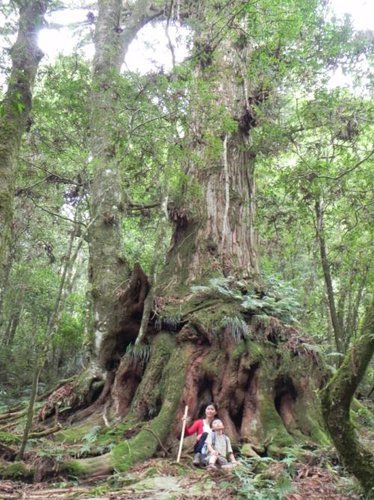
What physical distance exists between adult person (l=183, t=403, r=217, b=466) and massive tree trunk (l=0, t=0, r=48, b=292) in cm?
333

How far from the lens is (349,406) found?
3.60m

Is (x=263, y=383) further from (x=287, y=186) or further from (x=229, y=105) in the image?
(x=229, y=105)

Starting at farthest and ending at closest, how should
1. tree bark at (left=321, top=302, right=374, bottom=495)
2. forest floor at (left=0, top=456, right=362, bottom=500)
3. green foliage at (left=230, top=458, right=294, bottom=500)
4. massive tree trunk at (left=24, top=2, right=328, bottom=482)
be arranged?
massive tree trunk at (left=24, top=2, right=328, bottom=482) < forest floor at (left=0, top=456, right=362, bottom=500) < green foliage at (left=230, top=458, right=294, bottom=500) < tree bark at (left=321, top=302, right=374, bottom=495)

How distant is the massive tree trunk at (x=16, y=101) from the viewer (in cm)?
527

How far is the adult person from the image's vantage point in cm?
589

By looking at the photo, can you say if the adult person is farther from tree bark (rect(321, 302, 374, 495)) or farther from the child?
tree bark (rect(321, 302, 374, 495))

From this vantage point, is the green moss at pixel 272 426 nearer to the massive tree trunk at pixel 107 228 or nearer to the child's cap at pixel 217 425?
the child's cap at pixel 217 425

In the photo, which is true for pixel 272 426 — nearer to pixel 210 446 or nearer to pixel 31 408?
pixel 210 446

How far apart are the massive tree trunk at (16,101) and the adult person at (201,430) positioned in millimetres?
3329

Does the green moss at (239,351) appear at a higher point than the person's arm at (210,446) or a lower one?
higher

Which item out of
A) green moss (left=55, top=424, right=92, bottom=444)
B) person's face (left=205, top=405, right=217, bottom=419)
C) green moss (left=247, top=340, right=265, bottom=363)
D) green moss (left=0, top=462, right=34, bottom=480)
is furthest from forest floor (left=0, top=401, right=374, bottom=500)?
green moss (left=247, top=340, right=265, bottom=363)

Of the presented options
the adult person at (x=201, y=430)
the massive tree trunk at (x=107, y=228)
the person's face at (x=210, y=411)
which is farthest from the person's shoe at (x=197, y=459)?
the massive tree trunk at (x=107, y=228)

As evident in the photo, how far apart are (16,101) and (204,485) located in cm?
492

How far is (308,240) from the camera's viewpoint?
14094 millimetres
